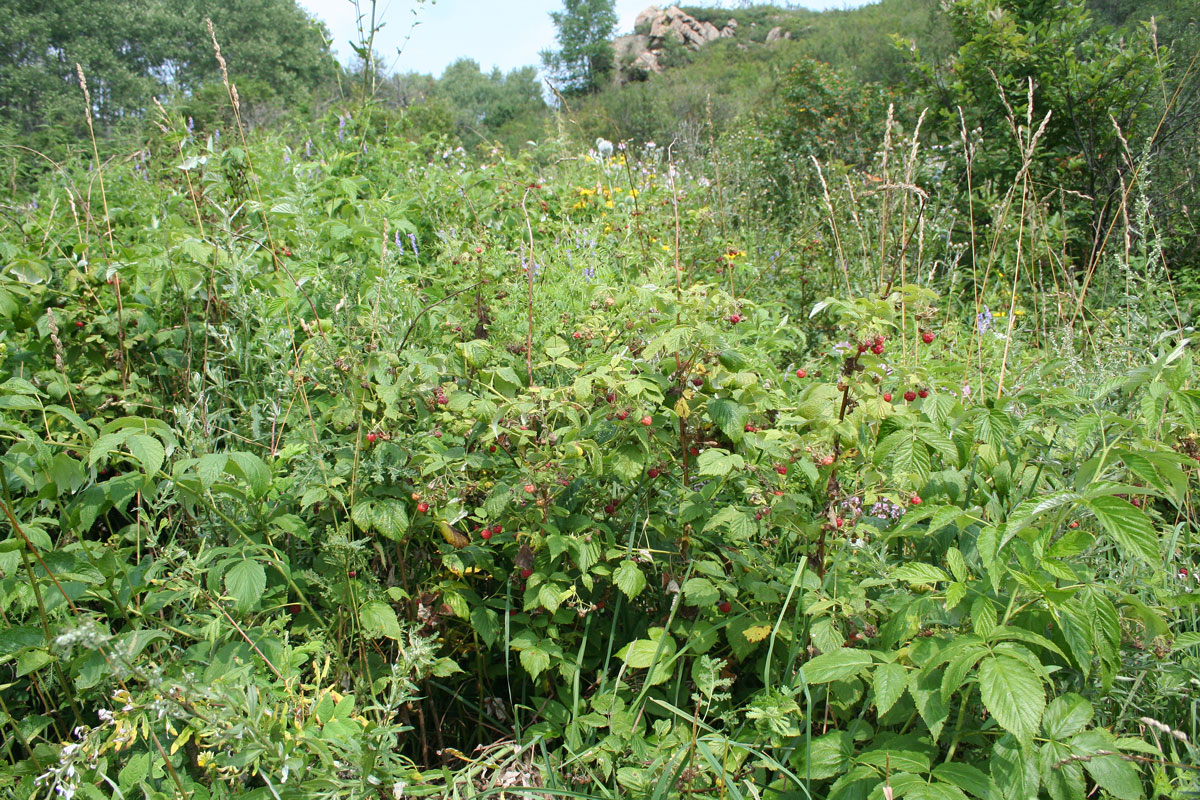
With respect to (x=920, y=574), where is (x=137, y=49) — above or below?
above

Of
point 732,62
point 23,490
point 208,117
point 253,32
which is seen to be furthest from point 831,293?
point 253,32

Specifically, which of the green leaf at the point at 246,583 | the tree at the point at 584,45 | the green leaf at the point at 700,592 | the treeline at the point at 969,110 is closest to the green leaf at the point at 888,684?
the green leaf at the point at 700,592

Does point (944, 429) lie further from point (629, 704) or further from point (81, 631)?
point (81, 631)

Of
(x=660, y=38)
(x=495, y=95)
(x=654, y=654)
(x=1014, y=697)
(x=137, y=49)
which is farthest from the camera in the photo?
(x=660, y=38)

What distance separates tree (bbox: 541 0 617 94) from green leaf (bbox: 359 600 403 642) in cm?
3274

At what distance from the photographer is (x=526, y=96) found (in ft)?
113

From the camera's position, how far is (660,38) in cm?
3644

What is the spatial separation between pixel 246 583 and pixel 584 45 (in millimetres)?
40136

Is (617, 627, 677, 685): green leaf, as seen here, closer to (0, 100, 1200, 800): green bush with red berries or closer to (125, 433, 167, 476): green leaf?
(0, 100, 1200, 800): green bush with red berries

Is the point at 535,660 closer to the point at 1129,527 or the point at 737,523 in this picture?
the point at 737,523

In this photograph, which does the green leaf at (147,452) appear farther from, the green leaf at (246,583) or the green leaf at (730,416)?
the green leaf at (730,416)

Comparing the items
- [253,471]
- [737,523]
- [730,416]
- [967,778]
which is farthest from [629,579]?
[253,471]

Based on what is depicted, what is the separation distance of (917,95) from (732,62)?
24998 mm

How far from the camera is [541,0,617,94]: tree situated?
3394cm
